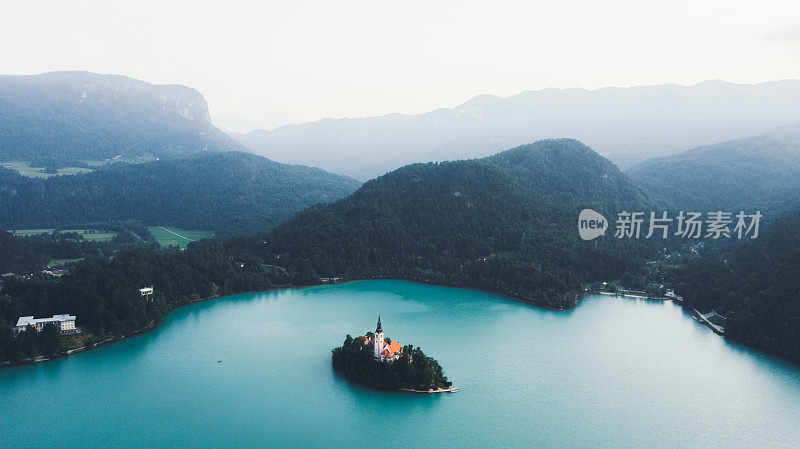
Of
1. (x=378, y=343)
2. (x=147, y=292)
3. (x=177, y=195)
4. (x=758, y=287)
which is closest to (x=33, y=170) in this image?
(x=177, y=195)

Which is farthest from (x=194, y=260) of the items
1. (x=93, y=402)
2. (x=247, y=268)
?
(x=93, y=402)

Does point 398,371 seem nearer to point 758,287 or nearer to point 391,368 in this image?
point 391,368

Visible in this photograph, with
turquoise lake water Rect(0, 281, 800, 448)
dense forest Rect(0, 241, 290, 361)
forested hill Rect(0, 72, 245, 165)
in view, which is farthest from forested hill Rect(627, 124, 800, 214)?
forested hill Rect(0, 72, 245, 165)

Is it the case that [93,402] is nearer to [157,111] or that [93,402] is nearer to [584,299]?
[584,299]

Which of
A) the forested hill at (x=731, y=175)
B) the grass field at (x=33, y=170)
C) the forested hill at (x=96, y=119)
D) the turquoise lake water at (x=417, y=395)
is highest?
the forested hill at (x=96, y=119)

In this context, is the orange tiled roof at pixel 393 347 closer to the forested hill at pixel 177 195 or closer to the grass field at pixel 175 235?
the grass field at pixel 175 235

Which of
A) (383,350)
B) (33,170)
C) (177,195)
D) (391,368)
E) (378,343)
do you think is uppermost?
(33,170)

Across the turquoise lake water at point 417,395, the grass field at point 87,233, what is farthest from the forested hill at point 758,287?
the grass field at point 87,233
